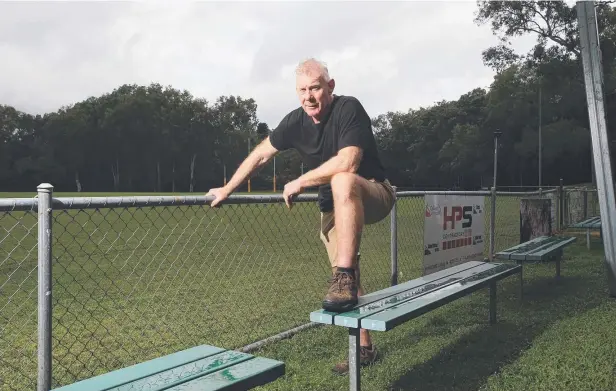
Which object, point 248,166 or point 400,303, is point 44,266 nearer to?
point 248,166

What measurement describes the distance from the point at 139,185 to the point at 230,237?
2332 inches

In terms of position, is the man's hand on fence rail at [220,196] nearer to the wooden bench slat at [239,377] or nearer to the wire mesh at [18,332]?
the wire mesh at [18,332]

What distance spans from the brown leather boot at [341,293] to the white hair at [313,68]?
45.4 inches

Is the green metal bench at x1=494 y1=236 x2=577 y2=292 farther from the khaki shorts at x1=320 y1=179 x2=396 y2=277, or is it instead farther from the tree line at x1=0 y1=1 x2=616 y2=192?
the tree line at x1=0 y1=1 x2=616 y2=192

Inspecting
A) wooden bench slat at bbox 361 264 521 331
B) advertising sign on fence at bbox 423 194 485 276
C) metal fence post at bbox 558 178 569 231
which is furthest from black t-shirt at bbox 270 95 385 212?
metal fence post at bbox 558 178 569 231

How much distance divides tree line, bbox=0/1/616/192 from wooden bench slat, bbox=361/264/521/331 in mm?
43301

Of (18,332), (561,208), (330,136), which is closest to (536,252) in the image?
(330,136)

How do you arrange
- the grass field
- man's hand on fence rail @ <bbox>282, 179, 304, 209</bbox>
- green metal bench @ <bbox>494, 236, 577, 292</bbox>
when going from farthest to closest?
green metal bench @ <bbox>494, 236, 577, 292</bbox> → the grass field → man's hand on fence rail @ <bbox>282, 179, 304, 209</bbox>

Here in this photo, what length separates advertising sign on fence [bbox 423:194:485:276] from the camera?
546 centimetres

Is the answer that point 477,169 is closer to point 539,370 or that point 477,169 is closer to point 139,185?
point 139,185

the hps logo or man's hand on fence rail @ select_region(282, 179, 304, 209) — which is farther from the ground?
man's hand on fence rail @ select_region(282, 179, 304, 209)

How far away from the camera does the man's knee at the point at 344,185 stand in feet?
9.46

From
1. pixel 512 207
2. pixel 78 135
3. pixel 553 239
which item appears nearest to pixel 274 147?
pixel 553 239

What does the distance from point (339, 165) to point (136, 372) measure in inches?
58.0
